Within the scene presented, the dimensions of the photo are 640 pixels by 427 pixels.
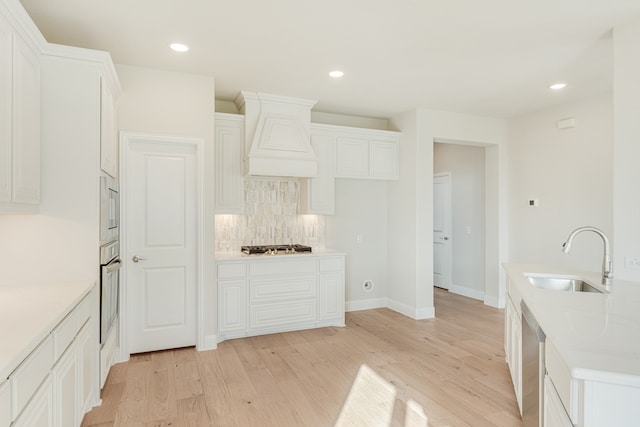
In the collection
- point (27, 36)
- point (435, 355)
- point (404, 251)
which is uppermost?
point (27, 36)

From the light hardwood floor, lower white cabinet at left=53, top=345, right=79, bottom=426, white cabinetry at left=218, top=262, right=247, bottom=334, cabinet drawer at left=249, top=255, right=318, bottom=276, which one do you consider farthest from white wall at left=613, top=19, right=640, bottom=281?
lower white cabinet at left=53, top=345, right=79, bottom=426

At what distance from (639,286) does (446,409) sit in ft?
4.85

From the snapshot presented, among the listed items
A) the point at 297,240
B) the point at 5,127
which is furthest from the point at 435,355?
the point at 5,127

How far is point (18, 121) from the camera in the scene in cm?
211

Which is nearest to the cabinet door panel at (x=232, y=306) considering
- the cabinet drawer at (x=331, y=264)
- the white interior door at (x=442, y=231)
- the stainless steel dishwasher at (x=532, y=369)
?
the cabinet drawer at (x=331, y=264)

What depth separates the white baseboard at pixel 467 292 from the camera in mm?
5844

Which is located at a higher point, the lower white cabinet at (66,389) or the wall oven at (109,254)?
the wall oven at (109,254)

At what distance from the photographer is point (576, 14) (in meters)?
2.56

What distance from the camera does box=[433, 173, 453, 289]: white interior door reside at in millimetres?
6527

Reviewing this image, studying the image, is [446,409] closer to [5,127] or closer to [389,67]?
[389,67]

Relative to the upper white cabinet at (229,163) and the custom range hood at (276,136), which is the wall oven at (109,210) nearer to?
the upper white cabinet at (229,163)

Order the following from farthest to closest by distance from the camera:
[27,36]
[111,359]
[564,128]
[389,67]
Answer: [564,128] → [389,67] → [111,359] → [27,36]

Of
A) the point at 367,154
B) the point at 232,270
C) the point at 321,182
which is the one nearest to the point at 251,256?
the point at 232,270

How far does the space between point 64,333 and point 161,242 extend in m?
1.77
